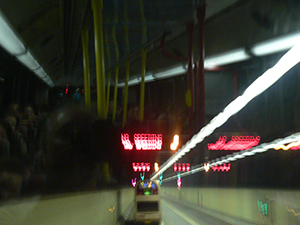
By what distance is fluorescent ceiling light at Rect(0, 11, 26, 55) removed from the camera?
14.0ft

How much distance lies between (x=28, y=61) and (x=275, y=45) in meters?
7.35

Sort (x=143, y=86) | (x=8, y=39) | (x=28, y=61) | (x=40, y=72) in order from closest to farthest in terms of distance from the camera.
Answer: (x=8, y=39), (x=28, y=61), (x=40, y=72), (x=143, y=86)

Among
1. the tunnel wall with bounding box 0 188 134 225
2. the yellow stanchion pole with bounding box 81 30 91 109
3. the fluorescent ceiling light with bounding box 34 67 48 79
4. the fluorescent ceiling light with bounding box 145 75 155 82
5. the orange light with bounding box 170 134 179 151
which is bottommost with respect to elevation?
the tunnel wall with bounding box 0 188 134 225

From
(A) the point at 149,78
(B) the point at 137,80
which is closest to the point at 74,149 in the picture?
(B) the point at 137,80

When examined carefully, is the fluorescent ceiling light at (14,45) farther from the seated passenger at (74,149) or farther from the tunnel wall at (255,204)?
the tunnel wall at (255,204)

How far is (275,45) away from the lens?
9.95 m

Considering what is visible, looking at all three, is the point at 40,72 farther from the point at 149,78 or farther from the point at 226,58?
the point at 226,58

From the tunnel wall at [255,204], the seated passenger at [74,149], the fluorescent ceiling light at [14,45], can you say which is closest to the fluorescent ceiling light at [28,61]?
the fluorescent ceiling light at [14,45]

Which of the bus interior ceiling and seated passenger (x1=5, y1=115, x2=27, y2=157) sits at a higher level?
the bus interior ceiling

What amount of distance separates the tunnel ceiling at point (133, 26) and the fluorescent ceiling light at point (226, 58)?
0.65 ft

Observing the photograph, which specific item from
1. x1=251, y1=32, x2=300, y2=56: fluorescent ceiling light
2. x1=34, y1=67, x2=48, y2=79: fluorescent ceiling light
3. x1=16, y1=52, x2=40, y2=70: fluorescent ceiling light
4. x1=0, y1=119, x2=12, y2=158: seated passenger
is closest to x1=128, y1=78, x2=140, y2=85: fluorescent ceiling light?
x1=251, y1=32, x2=300, y2=56: fluorescent ceiling light

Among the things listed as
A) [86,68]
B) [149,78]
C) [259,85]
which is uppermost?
[149,78]

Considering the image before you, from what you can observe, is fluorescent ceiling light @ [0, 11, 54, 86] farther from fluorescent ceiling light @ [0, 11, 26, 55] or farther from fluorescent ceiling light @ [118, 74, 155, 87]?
fluorescent ceiling light @ [118, 74, 155, 87]

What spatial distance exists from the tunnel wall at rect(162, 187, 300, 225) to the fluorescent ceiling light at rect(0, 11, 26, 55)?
8549 mm
